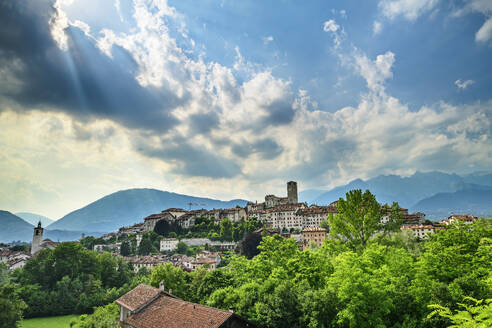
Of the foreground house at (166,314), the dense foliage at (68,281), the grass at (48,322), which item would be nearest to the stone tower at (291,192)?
the dense foliage at (68,281)

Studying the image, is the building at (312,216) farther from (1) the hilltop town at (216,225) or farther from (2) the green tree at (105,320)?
(2) the green tree at (105,320)

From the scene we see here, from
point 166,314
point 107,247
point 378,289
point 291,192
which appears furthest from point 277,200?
point 378,289

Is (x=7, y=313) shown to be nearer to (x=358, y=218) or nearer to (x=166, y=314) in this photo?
(x=166, y=314)

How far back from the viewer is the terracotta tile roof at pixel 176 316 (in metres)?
20.2

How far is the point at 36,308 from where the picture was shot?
188ft

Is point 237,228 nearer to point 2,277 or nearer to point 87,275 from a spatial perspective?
point 87,275

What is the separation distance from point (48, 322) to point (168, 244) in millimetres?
53923

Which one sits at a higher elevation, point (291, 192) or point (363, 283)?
point (291, 192)

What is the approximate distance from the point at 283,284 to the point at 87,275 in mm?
59764

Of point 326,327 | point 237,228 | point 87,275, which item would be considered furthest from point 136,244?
point 326,327

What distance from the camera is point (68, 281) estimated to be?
6097 cm

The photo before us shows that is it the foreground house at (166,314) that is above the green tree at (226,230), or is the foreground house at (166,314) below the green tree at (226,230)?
below

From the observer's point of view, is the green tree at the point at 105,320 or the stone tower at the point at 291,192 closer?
the green tree at the point at 105,320

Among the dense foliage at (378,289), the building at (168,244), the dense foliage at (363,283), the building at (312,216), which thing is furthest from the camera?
the building at (312,216)
